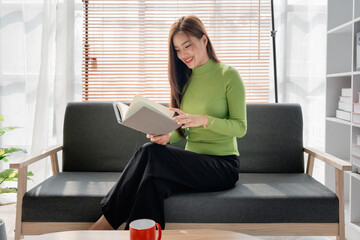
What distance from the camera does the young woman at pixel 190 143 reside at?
1.64 meters

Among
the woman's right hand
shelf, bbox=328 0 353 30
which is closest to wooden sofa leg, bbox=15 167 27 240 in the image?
the woman's right hand

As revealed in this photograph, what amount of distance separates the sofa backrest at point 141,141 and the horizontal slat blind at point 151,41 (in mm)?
604

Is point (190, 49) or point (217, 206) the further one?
point (190, 49)

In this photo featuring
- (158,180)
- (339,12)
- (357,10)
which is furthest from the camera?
(339,12)

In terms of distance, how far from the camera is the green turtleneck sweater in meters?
1.87

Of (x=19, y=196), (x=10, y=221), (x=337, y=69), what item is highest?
(x=337, y=69)

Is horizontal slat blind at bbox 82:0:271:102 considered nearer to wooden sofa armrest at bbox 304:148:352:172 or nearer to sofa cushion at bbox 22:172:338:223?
wooden sofa armrest at bbox 304:148:352:172

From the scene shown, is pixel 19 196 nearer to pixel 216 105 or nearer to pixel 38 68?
pixel 216 105

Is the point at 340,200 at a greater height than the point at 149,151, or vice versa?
the point at 149,151

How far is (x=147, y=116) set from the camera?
5.07 feet

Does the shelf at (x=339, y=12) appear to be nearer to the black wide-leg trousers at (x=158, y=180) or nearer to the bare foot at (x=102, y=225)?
the black wide-leg trousers at (x=158, y=180)

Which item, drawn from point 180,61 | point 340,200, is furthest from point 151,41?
point 340,200

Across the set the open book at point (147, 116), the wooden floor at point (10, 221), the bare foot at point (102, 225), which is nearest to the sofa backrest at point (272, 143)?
the wooden floor at point (10, 221)

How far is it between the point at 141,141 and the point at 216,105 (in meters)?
0.63
